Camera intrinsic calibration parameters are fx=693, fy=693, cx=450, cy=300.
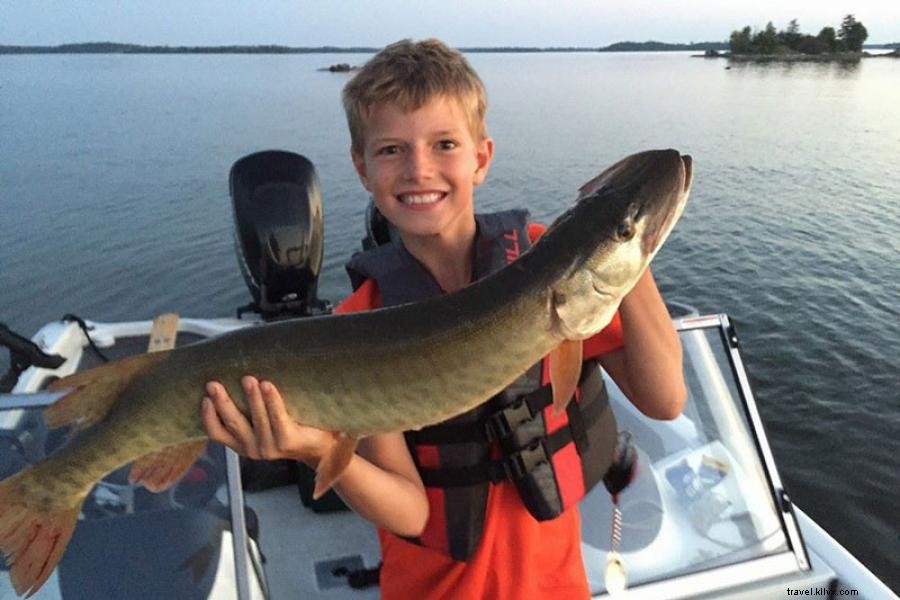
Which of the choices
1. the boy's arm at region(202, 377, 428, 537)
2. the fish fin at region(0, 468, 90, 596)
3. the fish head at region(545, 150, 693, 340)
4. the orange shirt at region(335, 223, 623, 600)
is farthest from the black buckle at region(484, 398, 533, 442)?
the fish fin at region(0, 468, 90, 596)

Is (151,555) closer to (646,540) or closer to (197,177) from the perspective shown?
(646,540)

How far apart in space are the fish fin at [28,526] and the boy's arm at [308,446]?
60 centimetres

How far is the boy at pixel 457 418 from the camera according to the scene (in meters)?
2.15

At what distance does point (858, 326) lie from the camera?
11.1 m

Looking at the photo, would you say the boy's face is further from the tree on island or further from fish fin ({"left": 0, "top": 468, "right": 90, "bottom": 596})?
the tree on island

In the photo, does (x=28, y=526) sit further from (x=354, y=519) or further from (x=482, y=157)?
(x=354, y=519)

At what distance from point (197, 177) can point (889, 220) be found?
17066 mm

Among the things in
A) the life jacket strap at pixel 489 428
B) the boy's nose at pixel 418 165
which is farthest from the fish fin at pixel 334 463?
the boy's nose at pixel 418 165

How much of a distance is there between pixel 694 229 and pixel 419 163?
14141 mm

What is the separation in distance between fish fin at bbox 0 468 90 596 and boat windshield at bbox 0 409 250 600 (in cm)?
17

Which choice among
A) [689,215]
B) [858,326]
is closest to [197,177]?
[689,215]

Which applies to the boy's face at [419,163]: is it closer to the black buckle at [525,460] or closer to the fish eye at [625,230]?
the fish eye at [625,230]

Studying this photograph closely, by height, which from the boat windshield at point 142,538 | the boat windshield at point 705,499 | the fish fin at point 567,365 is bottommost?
the boat windshield at point 705,499

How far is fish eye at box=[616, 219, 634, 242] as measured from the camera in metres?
1.91
